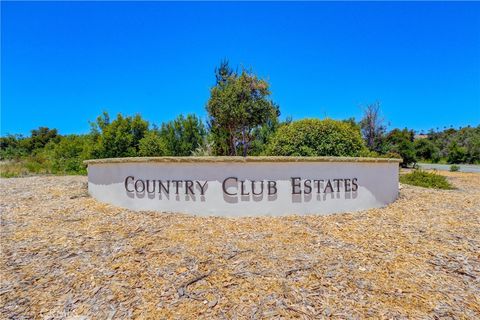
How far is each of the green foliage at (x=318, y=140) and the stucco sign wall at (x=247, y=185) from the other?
67.5 inches

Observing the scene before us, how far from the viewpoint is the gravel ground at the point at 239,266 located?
2888mm

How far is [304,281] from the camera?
3.28m

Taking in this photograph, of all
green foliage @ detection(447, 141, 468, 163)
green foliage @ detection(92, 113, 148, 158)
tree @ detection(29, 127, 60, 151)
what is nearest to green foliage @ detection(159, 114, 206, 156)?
green foliage @ detection(92, 113, 148, 158)

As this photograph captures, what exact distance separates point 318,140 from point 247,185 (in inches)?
125

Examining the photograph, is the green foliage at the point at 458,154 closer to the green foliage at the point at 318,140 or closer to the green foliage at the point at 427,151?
the green foliage at the point at 427,151

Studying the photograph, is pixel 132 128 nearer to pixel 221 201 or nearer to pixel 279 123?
pixel 279 123

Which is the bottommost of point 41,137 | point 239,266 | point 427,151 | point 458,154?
point 239,266

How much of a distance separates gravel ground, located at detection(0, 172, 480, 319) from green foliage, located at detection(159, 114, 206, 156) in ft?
23.7

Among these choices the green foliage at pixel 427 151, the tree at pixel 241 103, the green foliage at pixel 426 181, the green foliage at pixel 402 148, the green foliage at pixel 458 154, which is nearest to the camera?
the tree at pixel 241 103

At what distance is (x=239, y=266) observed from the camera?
142 inches

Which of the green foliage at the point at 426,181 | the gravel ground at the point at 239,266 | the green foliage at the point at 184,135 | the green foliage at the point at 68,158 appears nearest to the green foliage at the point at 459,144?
the green foliage at the point at 426,181

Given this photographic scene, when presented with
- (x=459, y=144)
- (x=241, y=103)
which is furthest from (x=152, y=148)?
(x=459, y=144)

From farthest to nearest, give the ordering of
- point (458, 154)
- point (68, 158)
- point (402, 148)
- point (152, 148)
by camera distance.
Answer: point (458, 154) < point (402, 148) < point (68, 158) < point (152, 148)

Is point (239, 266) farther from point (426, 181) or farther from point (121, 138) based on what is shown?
point (426, 181)
